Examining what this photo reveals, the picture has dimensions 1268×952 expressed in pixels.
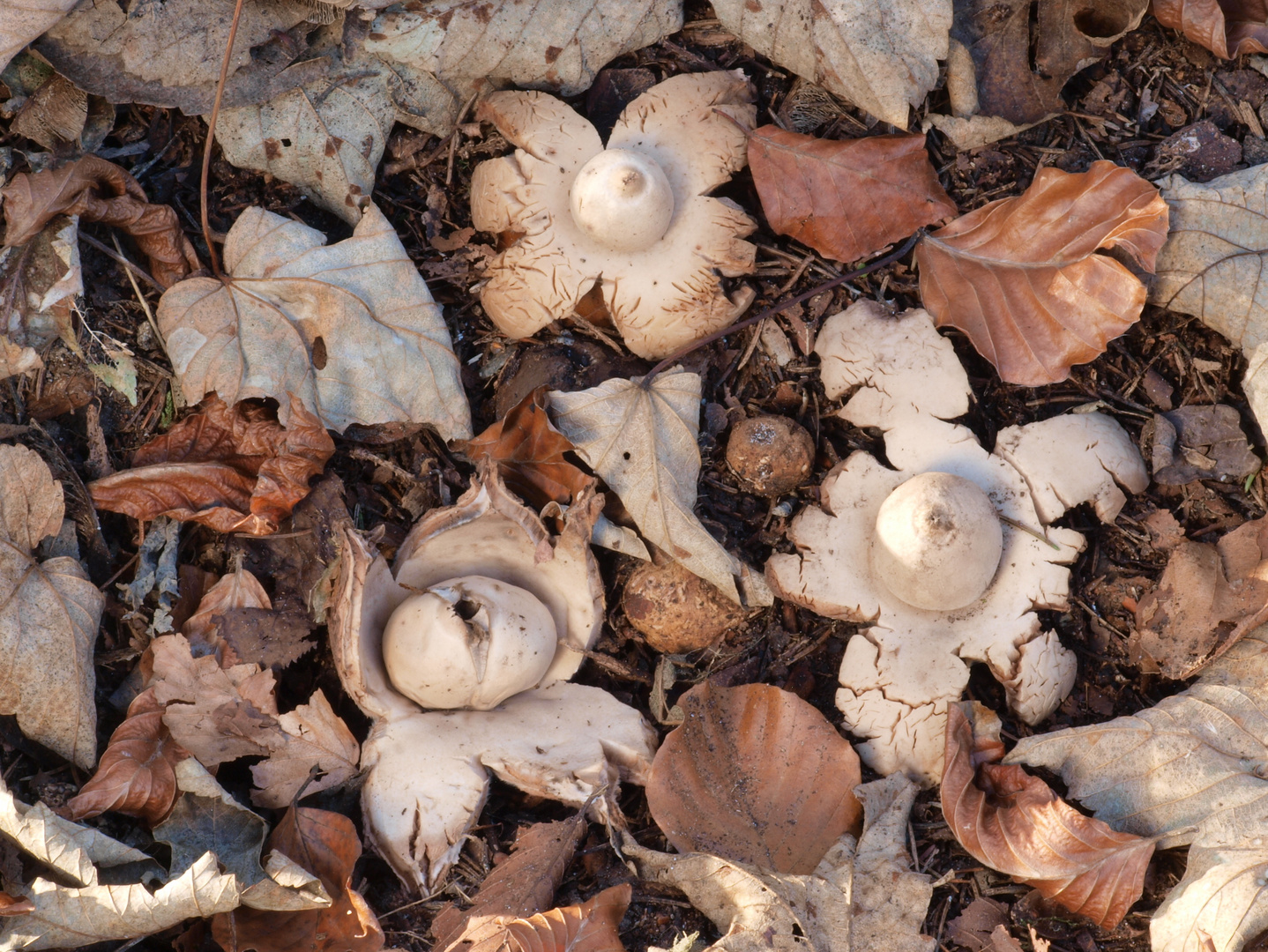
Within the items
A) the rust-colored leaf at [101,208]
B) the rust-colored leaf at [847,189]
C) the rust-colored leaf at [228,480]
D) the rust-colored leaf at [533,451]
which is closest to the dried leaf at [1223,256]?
the rust-colored leaf at [847,189]

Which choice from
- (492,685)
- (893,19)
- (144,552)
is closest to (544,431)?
(492,685)

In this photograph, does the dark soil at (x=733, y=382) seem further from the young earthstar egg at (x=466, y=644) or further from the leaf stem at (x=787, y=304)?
the young earthstar egg at (x=466, y=644)

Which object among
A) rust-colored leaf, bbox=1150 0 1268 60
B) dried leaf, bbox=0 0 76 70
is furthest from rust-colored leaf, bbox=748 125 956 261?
dried leaf, bbox=0 0 76 70

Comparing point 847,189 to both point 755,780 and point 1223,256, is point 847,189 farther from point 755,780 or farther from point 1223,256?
point 755,780

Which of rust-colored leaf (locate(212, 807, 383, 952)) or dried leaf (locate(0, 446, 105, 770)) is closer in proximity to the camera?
rust-colored leaf (locate(212, 807, 383, 952))

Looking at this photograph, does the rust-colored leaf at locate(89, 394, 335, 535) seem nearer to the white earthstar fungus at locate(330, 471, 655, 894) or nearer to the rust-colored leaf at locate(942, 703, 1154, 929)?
the white earthstar fungus at locate(330, 471, 655, 894)

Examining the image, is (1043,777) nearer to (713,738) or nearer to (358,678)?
(713,738)
